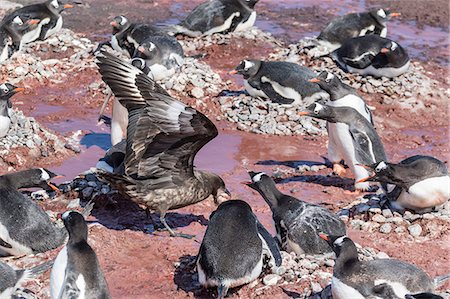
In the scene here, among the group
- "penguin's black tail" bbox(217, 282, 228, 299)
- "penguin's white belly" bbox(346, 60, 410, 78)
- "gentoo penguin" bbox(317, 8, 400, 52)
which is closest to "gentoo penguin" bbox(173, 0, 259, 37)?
"gentoo penguin" bbox(317, 8, 400, 52)

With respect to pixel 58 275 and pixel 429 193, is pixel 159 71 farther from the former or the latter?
pixel 58 275

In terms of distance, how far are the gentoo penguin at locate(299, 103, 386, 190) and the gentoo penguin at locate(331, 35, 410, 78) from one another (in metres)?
3.34

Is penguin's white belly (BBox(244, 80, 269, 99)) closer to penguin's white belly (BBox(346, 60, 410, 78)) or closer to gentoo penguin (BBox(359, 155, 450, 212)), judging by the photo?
penguin's white belly (BBox(346, 60, 410, 78))

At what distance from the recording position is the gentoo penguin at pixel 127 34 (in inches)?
562

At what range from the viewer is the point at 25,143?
10.2 meters

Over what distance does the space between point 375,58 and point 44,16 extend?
5853 mm

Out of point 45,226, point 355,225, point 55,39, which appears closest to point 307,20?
point 55,39

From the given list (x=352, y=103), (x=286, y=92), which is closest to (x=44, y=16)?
(x=286, y=92)

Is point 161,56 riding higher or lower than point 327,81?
lower

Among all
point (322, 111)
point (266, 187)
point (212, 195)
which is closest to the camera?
point (266, 187)

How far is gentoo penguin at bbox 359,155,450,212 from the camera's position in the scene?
341 inches

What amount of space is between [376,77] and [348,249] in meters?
7.38

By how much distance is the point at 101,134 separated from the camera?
11.5 metres

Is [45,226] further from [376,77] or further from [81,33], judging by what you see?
[81,33]
